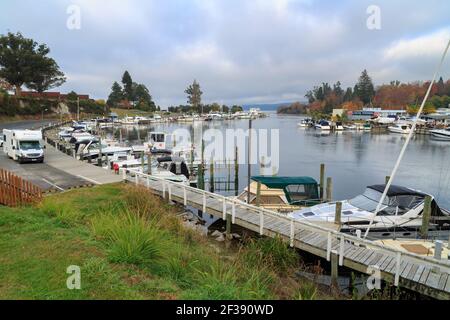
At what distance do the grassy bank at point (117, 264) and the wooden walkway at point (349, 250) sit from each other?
0.93m

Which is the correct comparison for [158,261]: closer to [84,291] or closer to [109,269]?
[109,269]

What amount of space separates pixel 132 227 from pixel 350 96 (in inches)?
7623

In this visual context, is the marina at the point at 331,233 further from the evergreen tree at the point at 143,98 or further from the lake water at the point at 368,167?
the evergreen tree at the point at 143,98

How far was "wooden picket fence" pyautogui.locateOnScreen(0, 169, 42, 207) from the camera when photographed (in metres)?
12.7

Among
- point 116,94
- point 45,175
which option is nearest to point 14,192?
point 45,175

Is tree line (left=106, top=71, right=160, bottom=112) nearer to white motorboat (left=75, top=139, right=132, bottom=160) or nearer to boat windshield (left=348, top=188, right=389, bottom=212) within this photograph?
white motorboat (left=75, top=139, right=132, bottom=160)

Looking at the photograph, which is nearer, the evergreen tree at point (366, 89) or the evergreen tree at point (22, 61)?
the evergreen tree at point (22, 61)

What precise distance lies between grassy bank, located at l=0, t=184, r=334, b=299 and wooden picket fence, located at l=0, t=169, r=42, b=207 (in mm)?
1424

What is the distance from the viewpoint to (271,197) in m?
19.3

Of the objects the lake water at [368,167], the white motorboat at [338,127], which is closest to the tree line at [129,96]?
the white motorboat at [338,127]

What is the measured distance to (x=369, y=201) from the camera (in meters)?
15.2

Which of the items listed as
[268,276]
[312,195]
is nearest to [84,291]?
[268,276]

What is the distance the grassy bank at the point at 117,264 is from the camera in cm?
616

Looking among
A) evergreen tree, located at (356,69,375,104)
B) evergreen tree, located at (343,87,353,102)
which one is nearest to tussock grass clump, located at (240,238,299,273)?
evergreen tree, located at (356,69,375,104)
